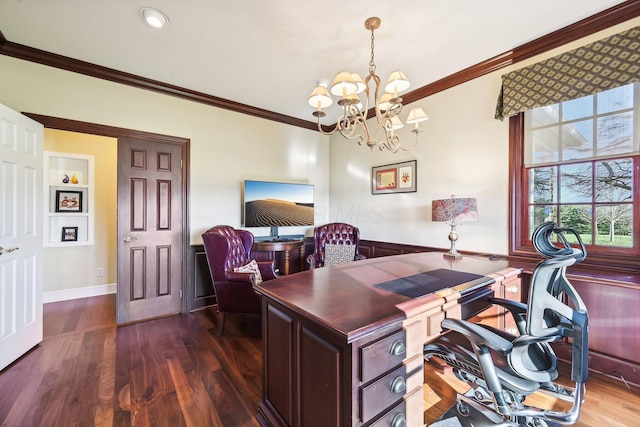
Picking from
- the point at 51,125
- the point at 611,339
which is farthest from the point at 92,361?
the point at 611,339

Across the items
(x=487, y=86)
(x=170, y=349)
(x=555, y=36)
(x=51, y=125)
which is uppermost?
(x=555, y=36)

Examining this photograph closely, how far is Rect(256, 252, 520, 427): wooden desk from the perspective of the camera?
1.00 metres

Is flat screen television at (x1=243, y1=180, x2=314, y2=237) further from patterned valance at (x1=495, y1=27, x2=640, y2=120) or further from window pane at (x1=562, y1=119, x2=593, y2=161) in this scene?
window pane at (x1=562, y1=119, x2=593, y2=161)

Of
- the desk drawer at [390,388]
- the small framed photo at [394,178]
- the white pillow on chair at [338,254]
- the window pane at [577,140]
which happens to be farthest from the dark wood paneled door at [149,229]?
the window pane at [577,140]

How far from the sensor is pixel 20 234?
7.34ft

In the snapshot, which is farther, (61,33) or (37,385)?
(61,33)

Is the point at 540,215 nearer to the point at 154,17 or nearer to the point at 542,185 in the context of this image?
the point at 542,185

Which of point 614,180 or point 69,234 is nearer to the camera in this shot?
point 614,180

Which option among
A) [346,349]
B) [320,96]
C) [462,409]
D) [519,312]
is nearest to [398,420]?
[346,349]

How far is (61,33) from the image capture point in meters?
2.23

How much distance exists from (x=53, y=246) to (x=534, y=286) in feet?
17.2

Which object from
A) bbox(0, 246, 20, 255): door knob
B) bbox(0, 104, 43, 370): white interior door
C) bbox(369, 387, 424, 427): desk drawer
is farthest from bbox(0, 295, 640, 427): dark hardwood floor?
bbox(0, 246, 20, 255): door knob

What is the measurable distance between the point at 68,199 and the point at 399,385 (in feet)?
15.8

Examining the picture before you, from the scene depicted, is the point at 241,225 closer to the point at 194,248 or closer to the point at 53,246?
the point at 194,248
